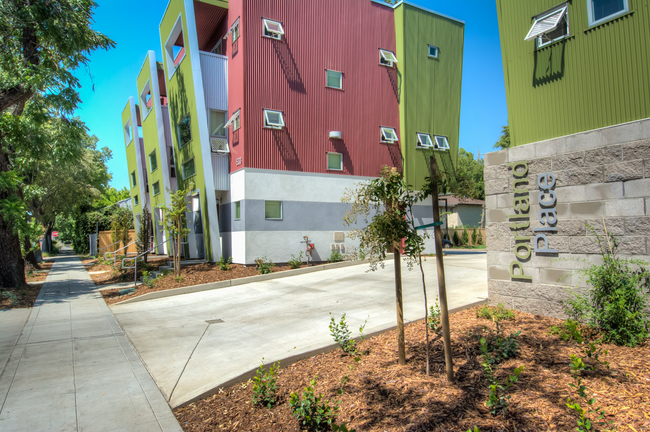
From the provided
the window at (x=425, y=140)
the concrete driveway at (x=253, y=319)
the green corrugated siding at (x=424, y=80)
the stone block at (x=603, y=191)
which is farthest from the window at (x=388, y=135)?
the stone block at (x=603, y=191)

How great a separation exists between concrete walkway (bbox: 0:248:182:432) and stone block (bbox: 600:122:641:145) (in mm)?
6378

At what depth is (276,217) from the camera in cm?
1576

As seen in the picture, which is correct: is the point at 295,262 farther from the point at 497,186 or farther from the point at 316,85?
the point at 497,186

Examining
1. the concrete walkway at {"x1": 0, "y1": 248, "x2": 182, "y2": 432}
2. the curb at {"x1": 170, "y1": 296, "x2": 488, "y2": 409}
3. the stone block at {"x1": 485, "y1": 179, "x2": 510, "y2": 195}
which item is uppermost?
the stone block at {"x1": 485, "y1": 179, "x2": 510, "y2": 195}

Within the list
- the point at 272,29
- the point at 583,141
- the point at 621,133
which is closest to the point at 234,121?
the point at 272,29

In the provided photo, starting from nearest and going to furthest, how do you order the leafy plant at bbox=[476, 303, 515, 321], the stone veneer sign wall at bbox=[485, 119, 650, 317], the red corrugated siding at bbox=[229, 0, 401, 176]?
the stone veneer sign wall at bbox=[485, 119, 650, 317]
the leafy plant at bbox=[476, 303, 515, 321]
the red corrugated siding at bbox=[229, 0, 401, 176]

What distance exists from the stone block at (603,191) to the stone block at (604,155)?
0.31 m

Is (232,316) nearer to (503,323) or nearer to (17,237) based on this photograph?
(503,323)

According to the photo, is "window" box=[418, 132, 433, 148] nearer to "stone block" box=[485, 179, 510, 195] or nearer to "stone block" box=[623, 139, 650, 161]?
"stone block" box=[485, 179, 510, 195]

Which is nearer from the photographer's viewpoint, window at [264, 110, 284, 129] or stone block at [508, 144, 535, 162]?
stone block at [508, 144, 535, 162]

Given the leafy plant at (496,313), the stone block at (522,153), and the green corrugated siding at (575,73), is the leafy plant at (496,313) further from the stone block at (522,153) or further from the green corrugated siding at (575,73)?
the green corrugated siding at (575,73)

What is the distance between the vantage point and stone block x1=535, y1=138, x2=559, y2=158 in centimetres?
594

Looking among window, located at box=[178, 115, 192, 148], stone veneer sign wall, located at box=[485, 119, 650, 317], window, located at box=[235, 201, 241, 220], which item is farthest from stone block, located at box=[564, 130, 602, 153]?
window, located at box=[178, 115, 192, 148]

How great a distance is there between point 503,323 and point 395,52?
54.8 feet
